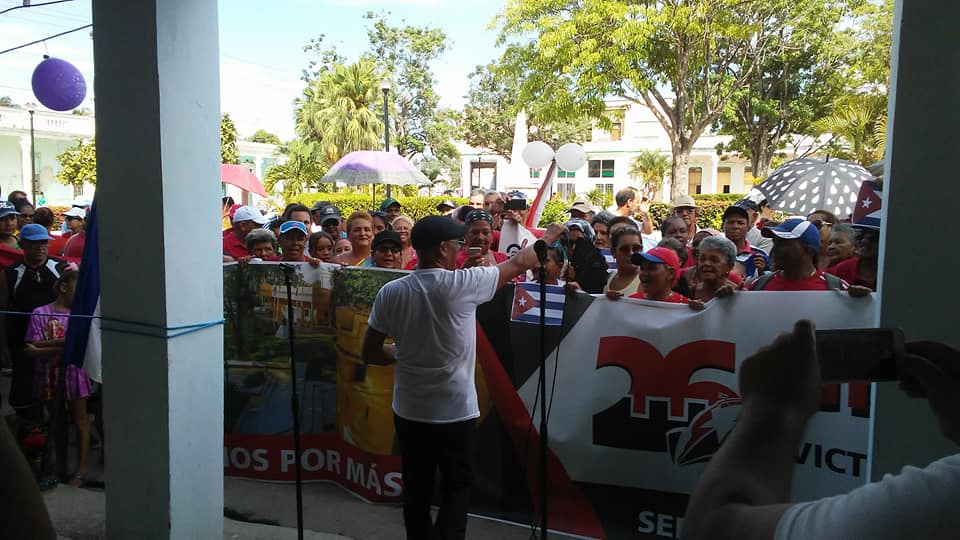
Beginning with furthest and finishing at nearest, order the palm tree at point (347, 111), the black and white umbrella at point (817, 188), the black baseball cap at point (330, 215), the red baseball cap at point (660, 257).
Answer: the palm tree at point (347, 111) < the black baseball cap at point (330, 215) < the black and white umbrella at point (817, 188) < the red baseball cap at point (660, 257)

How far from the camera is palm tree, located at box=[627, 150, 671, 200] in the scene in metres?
47.4

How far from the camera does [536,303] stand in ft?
14.3

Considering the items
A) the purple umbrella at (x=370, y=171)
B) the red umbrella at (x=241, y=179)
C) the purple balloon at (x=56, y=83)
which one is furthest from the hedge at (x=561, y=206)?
the purple balloon at (x=56, y=83)

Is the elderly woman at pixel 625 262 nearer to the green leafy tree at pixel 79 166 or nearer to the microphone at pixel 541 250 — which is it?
the microphone at pixel 541 250

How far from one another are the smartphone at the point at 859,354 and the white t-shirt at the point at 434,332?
230 centimetres

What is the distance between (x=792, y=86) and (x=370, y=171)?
2365cm

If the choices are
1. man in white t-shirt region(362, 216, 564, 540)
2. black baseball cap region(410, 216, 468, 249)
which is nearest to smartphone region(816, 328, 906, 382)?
man in white t-shirt region(362, 216, 564, 540)

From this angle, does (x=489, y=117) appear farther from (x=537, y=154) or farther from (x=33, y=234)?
(x=33, y=234)

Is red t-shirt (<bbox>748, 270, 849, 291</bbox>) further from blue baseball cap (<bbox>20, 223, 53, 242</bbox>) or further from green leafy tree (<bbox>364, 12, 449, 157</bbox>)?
green leafy tree (<bbox>364, 12, 449, 157</bbox>)

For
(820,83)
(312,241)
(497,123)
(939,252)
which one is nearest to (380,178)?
(312,241)

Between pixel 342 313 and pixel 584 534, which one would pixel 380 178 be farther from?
pixel 584 534

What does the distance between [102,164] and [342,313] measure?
185cm

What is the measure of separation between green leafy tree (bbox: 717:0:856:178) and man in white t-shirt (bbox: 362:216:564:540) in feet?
76.3

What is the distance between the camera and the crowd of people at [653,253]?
4.28 metres
